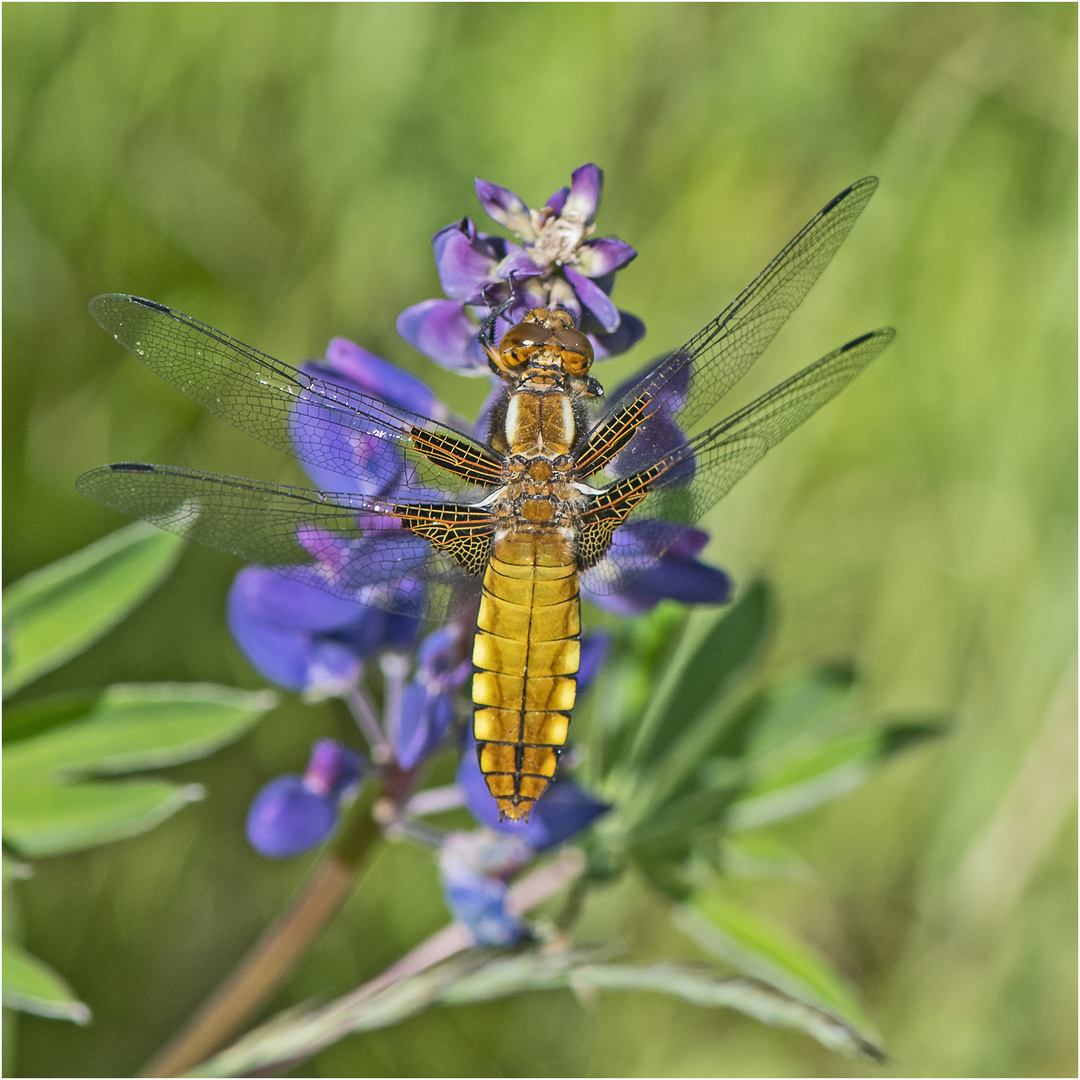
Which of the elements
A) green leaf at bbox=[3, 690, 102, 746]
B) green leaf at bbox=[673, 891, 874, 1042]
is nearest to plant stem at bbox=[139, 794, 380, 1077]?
green leaf at bbox=[3, 690, 102, 746]

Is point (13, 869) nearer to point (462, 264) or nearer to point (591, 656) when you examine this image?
point (591, 656)

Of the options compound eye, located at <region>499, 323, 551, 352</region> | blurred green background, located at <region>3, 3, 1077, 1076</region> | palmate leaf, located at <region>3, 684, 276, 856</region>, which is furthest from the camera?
blurred green background, located at <region>3, 3, 1077, 1076</region>

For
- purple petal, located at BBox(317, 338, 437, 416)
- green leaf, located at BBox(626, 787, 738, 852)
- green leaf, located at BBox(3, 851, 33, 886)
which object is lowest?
green leaf, located at BBox(3, 851, 33, 886)

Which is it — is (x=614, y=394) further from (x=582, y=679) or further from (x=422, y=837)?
(x=422, y=837)

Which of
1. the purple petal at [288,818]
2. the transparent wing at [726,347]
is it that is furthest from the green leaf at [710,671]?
the purple petal at [288,818]

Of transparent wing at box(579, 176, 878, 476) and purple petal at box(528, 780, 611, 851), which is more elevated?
transparent wing at box(579, 176, 878, 476)

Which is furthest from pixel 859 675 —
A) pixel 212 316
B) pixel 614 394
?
pixel 212 316

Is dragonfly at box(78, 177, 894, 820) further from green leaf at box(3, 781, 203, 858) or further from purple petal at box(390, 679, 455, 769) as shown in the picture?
green leaf at box(3, 781, 203, 858)
